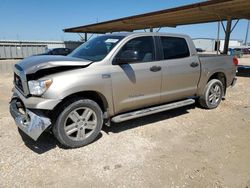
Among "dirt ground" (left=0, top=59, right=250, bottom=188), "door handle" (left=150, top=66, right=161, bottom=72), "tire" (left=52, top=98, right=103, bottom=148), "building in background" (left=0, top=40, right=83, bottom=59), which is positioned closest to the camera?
"dirt ground" (left=0, top=59, right=250, bottom=188)

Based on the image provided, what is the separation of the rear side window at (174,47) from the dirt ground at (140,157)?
4.81 ft

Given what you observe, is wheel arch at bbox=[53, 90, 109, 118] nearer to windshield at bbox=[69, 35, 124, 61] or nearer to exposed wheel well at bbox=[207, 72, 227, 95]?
windshield at bbox=[69, 35, 124, 61]

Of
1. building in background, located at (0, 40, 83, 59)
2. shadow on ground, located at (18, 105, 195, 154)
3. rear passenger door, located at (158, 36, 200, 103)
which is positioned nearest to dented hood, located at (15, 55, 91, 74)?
shadow on ground, located at (18, 105, 195, 154)

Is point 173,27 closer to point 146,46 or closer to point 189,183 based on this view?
point 146,46

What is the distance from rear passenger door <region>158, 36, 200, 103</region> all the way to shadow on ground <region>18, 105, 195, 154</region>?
0.56 m

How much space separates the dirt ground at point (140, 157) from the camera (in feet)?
10.1

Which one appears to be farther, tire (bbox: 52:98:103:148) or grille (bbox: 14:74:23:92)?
grille (bbox: 14:74:23:92)

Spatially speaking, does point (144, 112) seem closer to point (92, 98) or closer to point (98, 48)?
point (92, 98)

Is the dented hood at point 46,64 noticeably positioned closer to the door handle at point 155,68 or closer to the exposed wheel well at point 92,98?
the exposed wheel well at point 92,98

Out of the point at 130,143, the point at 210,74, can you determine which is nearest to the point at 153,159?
the point at 130,143

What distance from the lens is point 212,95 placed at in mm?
6141

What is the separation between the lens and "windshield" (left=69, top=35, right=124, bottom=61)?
168 inches

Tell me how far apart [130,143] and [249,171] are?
6.12 ft

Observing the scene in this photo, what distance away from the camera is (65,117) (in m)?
3.69
